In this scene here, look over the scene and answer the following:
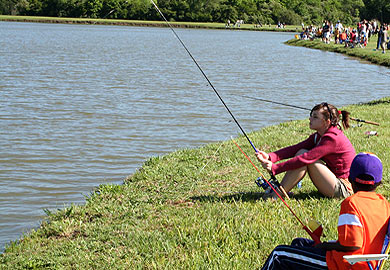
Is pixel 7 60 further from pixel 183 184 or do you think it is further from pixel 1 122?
pixel 183 184

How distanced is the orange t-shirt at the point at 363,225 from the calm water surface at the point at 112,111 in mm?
4170

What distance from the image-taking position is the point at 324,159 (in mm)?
5422

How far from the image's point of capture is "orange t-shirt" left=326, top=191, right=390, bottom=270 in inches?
118

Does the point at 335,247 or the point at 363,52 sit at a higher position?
the point at 335,247

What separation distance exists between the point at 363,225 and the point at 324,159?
2.45 meters

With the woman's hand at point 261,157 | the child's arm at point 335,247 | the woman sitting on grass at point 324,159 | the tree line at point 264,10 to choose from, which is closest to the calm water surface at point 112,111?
the woman's hand at point 261,157

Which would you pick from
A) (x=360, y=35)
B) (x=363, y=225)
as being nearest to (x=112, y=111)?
(x=363, y=225)

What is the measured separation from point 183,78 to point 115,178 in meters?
13.4

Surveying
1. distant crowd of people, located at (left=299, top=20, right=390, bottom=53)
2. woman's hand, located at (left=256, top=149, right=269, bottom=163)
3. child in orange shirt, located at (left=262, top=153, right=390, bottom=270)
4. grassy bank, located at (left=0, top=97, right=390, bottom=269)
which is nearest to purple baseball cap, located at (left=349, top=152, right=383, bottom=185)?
child in orange shirt, located at (left=262, top=153, right=390, bottom=270)

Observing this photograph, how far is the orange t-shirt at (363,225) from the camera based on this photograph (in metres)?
3.00

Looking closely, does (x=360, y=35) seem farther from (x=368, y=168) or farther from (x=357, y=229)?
(x=357, y=229)

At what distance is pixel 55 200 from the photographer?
754 cm

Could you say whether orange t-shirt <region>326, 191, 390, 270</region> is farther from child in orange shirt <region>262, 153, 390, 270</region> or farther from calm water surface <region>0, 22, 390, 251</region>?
calm water surface <region>0, 22, 390, 251</region>

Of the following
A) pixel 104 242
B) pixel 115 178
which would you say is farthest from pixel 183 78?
pixel 104 242
